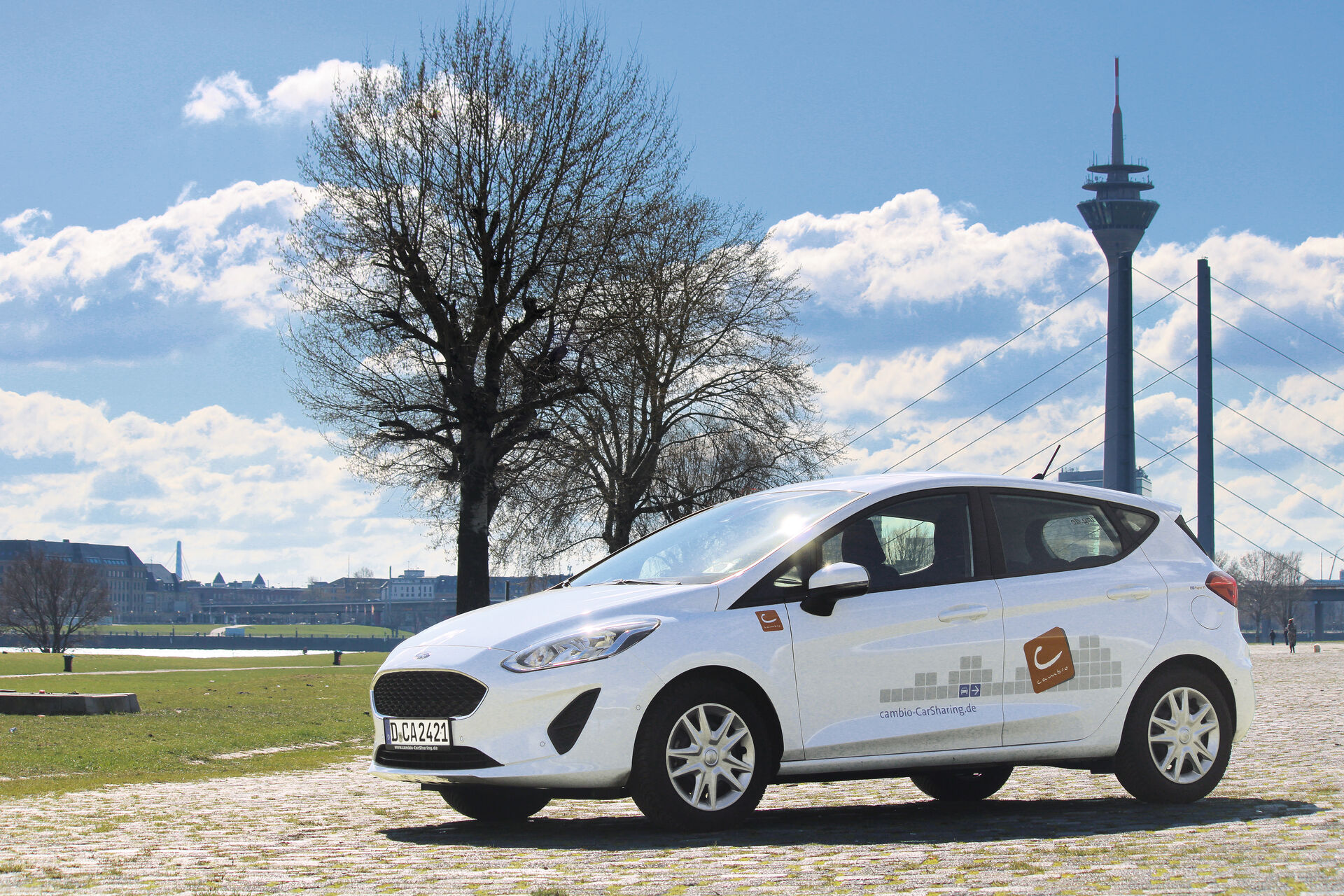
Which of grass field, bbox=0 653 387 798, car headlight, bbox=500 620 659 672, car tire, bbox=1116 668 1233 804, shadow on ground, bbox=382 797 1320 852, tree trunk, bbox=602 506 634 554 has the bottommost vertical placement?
grass field, bbox=0 653 387 798

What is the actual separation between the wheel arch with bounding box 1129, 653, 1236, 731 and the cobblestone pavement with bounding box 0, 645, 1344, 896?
501 mm

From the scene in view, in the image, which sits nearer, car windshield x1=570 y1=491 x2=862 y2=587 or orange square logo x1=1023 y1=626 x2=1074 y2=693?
car windshield x1=570 y1=491 x2=862 y2=587

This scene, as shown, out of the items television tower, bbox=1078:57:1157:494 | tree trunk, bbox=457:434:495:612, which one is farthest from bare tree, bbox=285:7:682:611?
television tower, bbox=1078:57:1157:494

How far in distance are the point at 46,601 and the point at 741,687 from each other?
325 feet

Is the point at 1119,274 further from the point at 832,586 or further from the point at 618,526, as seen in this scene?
the point at 832,586

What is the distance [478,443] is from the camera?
80.4 feet

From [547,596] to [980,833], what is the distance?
88.8 inches

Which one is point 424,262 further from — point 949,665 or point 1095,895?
point 1095,895

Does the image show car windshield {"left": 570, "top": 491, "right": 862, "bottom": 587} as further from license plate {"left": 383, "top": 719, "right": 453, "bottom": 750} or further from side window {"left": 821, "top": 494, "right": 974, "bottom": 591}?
license plate {"left": 383, "top": 719, "right": 453, "bottom": 750}

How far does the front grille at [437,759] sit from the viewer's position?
6336mm

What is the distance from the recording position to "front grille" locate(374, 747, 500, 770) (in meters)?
6.34

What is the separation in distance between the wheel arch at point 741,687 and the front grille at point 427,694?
2.49 ft

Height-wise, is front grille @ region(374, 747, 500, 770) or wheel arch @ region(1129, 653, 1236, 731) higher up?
wheel arch @ region(1129, 653, 1236, 731)

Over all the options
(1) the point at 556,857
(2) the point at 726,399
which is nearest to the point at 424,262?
(2) the point at 726,399
